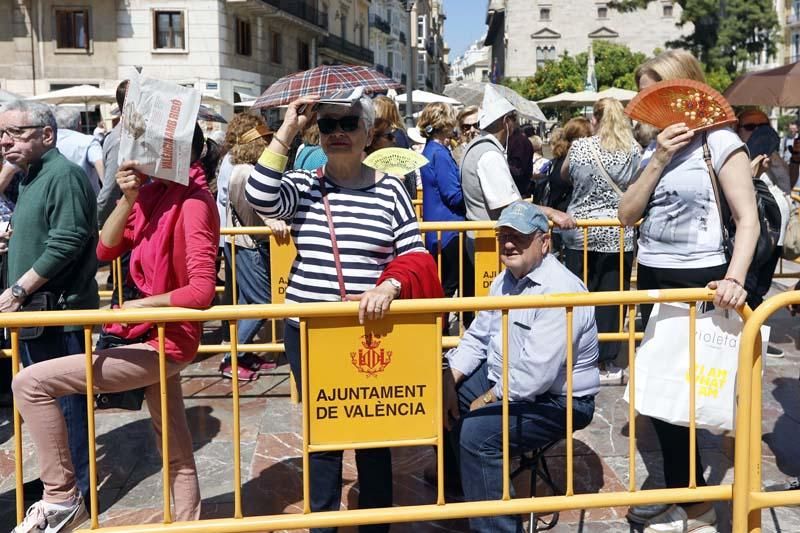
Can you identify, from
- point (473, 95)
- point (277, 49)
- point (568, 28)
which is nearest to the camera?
point (473, 95)

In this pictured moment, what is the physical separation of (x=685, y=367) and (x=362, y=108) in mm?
1594

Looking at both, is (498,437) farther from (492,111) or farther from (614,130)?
(614,130)

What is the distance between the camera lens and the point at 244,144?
19.9ft

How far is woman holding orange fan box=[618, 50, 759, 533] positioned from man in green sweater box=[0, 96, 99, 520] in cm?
241

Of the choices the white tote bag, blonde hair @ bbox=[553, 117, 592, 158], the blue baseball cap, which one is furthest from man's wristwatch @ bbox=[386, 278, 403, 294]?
blonde hair @ bbox=[553, 117, 592, 158]

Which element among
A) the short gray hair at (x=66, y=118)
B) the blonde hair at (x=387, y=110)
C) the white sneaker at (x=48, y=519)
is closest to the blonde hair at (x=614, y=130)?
the blonde hair at (x=387, y=110)

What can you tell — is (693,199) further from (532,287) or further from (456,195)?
(456,195)

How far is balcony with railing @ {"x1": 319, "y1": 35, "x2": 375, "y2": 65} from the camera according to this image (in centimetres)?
4510

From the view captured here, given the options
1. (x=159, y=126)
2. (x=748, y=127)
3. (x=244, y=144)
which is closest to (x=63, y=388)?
(x=159, y=126)

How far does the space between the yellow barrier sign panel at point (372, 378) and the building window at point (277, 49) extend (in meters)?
35.3

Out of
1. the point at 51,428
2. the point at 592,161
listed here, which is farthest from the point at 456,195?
the point at 51,428

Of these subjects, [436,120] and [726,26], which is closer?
[436,120]

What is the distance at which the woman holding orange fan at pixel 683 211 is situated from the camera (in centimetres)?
350

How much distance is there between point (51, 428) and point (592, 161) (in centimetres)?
387
